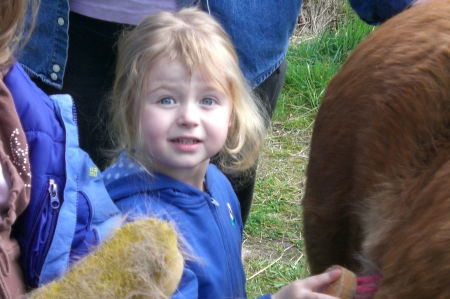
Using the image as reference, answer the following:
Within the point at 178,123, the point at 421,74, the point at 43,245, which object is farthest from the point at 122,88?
the point at 421,74

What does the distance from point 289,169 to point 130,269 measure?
3070mm

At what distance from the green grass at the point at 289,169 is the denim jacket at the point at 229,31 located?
89 cm

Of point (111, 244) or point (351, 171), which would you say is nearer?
point (111, 244)

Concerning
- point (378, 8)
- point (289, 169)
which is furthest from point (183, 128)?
point (289, 169)

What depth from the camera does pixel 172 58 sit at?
1.49m

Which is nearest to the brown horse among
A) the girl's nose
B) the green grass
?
the girl's nose

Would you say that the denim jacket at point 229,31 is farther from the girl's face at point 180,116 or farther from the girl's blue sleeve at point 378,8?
the girl's face at point 180,116

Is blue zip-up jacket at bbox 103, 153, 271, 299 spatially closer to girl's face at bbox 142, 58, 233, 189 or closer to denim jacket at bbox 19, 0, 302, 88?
girl's face at bbox 142, 58, 233, 189

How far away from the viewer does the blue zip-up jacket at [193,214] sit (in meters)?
1.48

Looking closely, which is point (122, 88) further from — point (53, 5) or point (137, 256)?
point (137, 256)

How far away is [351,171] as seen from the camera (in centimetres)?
144

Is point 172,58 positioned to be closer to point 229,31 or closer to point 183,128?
point 183,128

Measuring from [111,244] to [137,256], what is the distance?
0.07 metres

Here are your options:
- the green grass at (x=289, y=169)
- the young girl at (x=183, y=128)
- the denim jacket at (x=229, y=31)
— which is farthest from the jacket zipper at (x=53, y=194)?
the green grass at (x=289, y=169)
